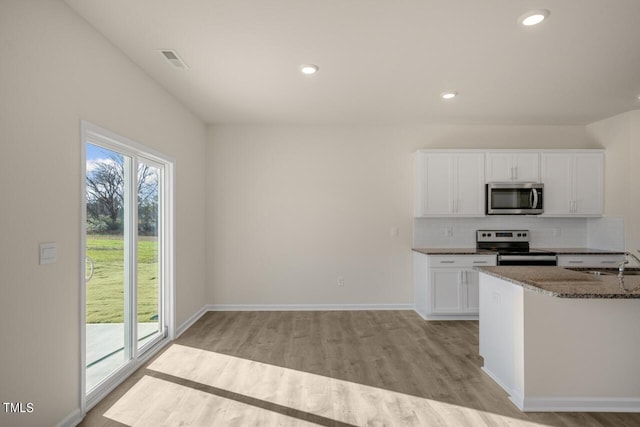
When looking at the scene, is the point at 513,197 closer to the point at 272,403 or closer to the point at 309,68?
the point at 309,68

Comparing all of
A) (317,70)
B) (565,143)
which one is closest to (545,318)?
(317,70)

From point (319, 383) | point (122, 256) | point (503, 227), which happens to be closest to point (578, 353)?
point (319, 383)

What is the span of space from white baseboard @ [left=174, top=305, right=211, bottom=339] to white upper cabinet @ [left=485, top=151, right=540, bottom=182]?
14.4ft

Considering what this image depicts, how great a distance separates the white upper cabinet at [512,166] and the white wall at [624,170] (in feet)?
3.11

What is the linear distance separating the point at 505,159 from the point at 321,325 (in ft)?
11.2

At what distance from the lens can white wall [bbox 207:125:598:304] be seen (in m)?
5.37

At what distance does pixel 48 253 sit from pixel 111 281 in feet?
2.97

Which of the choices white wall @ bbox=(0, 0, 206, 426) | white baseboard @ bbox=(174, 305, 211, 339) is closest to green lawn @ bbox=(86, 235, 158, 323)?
white wall @ bbox=(0, 0, 206, 426)

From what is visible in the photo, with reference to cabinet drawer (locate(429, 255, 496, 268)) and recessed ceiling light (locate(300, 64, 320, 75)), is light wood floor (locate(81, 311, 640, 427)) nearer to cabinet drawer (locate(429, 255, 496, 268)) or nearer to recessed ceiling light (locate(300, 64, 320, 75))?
cabinet drawer (locate(429, 255, 496, 268))

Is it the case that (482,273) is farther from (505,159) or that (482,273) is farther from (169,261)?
(169,261)

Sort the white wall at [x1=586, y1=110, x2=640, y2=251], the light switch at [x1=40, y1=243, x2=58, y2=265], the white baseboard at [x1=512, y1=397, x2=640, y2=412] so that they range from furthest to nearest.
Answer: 1. the white wall at [x1=586, y1=110, x2=640, y2=251]
2. the white baseboard at [x1=512, y1=397, x2=640, y2=412]
3. the light switch at [x1=40, y1=243, x2=58, y2=265]

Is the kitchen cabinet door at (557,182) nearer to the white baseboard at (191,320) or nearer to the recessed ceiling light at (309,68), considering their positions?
the recessed ceiling light at (309,68)

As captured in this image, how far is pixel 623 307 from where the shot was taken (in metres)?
2.60

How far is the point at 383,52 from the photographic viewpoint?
119 inches
